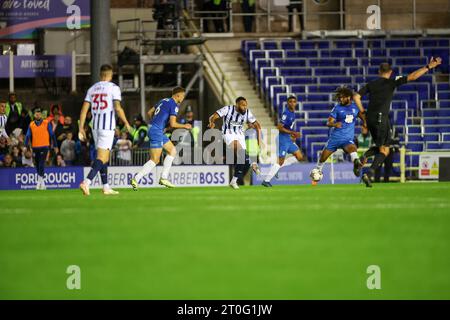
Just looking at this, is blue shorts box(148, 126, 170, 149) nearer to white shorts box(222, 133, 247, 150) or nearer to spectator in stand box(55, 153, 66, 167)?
white shorts box(222, 133, 247, 150)

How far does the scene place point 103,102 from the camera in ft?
58.1

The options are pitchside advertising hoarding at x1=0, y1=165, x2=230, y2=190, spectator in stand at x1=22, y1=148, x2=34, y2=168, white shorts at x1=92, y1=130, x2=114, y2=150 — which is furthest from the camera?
spectator in stand at x1=22, y1=148, x2=34, y2=168

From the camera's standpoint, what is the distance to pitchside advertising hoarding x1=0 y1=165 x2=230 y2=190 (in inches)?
1124

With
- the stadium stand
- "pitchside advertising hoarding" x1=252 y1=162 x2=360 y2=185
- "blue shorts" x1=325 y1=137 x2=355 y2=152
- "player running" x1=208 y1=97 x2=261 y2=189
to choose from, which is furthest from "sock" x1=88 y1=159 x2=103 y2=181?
the stadium stand

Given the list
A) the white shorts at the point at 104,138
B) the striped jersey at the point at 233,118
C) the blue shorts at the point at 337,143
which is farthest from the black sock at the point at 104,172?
the blue shorts at the point at 337,143

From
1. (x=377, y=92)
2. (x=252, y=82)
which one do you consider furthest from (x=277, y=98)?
(x=377, y=92)

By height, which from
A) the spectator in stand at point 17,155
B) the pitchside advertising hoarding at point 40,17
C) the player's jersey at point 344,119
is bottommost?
the spectator in stand at point 17,155

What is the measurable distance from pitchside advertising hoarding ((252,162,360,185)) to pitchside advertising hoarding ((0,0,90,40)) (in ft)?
32.6

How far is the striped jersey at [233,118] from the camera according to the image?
2228cm

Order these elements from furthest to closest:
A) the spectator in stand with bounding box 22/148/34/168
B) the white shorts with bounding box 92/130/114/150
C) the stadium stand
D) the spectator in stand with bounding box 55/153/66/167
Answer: the stadium stand → the spectator in stand with bounding box 55/153/66/167 → the spectator in stand with bounding box 22/148/34/168 → the white shorts with bounding box 92/130/114/150

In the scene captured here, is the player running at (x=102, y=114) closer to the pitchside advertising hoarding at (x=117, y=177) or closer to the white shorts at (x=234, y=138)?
the white shorts at (x=234, y=138)

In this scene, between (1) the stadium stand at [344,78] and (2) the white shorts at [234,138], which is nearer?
(2) the white shorts at [234,138]

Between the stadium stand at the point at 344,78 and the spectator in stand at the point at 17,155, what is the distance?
8.20 m

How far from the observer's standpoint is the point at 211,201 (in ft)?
49.2
